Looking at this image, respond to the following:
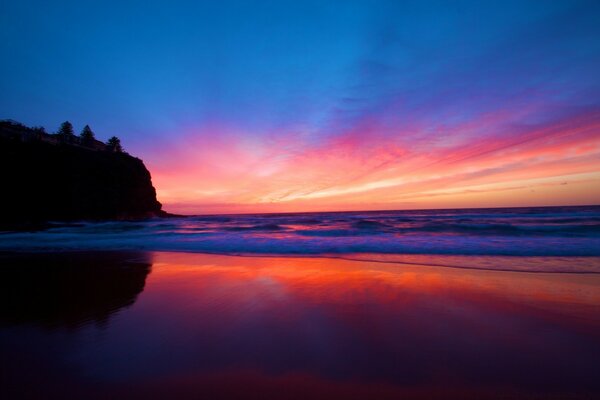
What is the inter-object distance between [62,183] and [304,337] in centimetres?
4215

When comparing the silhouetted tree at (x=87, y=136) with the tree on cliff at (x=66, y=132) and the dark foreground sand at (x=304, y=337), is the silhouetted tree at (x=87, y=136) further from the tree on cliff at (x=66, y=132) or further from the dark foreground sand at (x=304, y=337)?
the dark foreground sand at (x=304, y=337)

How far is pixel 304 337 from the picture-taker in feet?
9.44

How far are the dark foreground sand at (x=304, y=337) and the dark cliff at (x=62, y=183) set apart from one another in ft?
109

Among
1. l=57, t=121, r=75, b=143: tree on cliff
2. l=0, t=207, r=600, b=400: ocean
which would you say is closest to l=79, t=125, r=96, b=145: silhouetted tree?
l=57, t=121, r=75, b=143: tree on cliff

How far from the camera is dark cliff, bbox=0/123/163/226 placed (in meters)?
28.8

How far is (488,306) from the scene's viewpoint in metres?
3.70

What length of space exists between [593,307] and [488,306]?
1.41m

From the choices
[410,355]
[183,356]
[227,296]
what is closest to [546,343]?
[410,355]

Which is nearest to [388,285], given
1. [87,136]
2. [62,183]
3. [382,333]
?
[382,333]

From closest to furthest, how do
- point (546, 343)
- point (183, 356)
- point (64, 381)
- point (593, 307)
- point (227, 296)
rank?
point (64, 381) < point (183, 356) < point (546, 343) < point (593, 307) < point (227, 296)

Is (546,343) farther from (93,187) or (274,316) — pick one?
(93,187)

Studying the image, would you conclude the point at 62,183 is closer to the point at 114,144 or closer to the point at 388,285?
the point at 114,144

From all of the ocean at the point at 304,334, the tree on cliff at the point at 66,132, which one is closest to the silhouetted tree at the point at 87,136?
the tree on cliff at the point at 66,132

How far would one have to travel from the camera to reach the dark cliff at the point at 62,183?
28.8 meters
